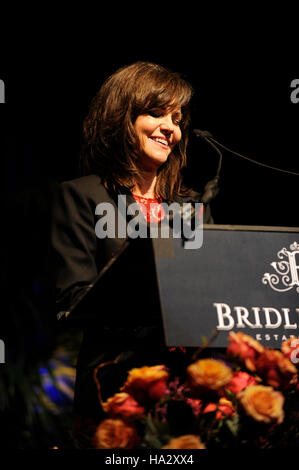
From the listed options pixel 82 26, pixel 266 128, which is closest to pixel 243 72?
pixel 266 128

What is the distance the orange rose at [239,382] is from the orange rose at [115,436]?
21 centimetres

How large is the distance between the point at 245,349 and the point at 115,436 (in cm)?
25

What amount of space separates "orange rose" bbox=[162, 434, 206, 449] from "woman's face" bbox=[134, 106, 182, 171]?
3.50 ft

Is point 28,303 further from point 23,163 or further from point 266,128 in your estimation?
point 266,128

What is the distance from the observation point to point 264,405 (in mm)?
920

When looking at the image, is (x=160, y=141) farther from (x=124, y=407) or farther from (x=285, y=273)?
(x=124, y=407)

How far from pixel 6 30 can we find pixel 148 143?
1352 mm

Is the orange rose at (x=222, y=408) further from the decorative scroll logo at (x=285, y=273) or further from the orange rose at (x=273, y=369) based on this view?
the decorative scroll logo at (x=285, y=273)

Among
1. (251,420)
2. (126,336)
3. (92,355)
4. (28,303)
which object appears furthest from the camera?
(28,303)

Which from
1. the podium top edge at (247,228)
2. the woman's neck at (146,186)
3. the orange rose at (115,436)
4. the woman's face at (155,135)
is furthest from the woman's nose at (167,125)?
the orange rose at (115,436)

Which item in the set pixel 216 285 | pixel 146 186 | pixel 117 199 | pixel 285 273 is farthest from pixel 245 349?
pixel 146 186

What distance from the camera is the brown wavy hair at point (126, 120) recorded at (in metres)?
1.81

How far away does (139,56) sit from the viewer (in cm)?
276

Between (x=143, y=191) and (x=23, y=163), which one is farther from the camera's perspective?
(x=23, y=163)
